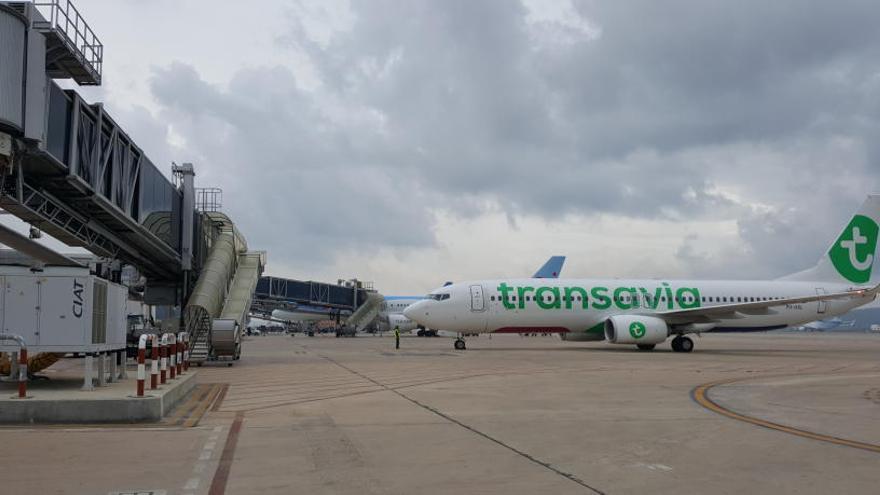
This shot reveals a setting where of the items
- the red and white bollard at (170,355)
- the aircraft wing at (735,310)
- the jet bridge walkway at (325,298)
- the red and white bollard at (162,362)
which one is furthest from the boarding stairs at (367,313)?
the red and white bollard at (162,362)

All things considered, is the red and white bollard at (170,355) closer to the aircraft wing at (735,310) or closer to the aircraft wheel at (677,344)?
the aircraft wing at (735,310)

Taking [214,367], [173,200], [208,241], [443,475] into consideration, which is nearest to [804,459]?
[443,475]

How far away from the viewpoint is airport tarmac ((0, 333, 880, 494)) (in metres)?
7.21

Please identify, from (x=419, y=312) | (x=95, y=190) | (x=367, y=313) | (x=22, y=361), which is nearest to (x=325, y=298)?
(x=367, y=313)

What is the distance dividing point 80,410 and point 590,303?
92.5ft

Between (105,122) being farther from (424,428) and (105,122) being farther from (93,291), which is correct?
(424,428)

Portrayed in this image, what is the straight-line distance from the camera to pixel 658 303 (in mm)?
37688

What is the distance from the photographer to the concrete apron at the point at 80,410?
10.9m

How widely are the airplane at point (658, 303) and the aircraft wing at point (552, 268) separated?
37644 millimetres

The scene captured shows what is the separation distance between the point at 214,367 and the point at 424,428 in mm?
16721

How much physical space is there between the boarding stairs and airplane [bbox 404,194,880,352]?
3590cm

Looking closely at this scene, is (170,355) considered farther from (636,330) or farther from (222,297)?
(636,330)

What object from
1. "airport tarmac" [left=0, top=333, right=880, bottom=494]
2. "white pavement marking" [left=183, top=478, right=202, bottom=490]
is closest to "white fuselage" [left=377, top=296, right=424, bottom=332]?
"airport tarmac" [left=0, top=333, right=880, bottom=494]

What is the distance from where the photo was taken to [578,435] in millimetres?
10125
